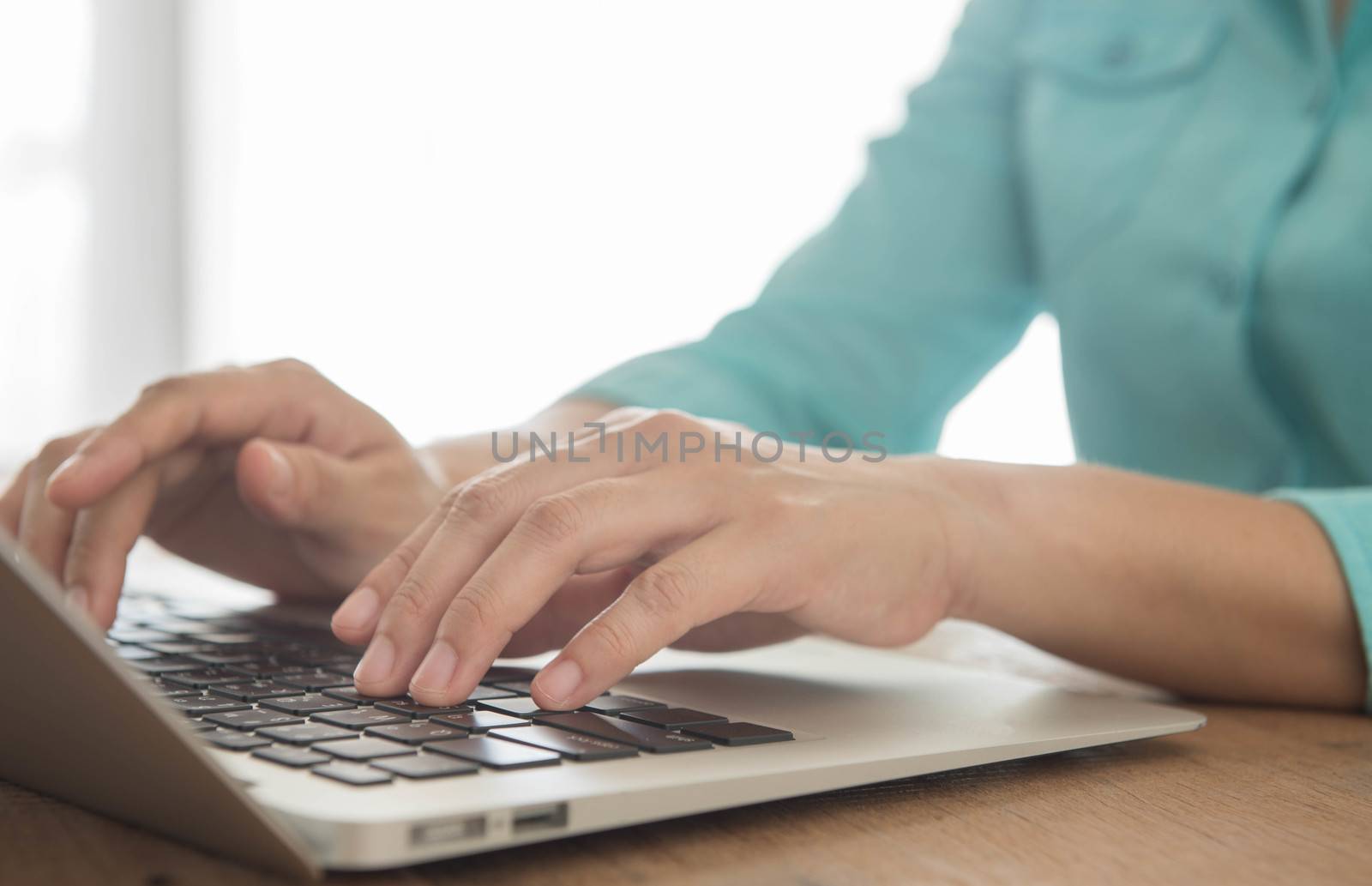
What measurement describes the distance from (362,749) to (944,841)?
6.9 inches

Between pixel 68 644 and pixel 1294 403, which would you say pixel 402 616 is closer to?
pixel 68 644

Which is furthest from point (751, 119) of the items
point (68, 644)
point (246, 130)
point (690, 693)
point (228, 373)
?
point (68, 644)

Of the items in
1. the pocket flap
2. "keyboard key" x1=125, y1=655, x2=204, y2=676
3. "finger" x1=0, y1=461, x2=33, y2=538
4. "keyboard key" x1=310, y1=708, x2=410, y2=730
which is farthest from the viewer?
the pocket flap

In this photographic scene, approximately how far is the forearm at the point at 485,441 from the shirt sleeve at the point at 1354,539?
0.42 metres

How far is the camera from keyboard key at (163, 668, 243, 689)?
0.47m

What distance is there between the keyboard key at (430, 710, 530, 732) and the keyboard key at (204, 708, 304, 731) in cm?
5

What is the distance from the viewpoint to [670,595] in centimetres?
48

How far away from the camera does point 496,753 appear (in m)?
0.36

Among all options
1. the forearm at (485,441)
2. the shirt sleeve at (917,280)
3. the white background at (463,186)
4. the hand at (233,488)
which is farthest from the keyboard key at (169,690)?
the white background at (463,186)

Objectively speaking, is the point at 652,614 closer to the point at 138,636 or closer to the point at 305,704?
the point at 305,704

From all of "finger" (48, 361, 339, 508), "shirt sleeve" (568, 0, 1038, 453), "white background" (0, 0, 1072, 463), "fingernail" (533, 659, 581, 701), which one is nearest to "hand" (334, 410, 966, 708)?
"fingernail" (533, 659, 581, 701)

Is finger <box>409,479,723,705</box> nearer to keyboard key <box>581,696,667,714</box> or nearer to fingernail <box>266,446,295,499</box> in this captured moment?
keyboard key <box>581,696,667,714</box>

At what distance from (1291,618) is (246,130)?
4024mm

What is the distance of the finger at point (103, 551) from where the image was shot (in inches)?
25.6
